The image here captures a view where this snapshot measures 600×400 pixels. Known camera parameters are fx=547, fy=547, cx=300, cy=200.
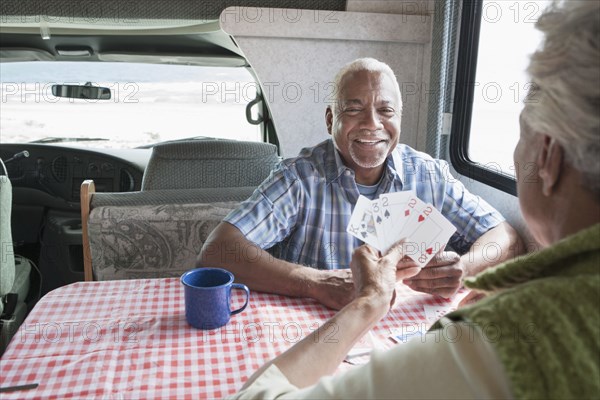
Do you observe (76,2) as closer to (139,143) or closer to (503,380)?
(139,143)

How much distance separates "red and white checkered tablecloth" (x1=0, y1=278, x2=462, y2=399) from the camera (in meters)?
1.11

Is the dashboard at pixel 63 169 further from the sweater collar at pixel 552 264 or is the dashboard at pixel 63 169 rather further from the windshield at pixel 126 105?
the sweater collar at pixel 552 264

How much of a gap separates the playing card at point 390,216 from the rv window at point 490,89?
857mm

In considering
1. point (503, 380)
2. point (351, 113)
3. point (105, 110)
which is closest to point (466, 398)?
point (503, 380)

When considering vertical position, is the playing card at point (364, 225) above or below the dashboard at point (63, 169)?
above

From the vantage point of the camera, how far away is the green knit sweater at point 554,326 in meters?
0.62

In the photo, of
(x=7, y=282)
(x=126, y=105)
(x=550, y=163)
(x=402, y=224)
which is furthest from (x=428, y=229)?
(x=126, y=105)

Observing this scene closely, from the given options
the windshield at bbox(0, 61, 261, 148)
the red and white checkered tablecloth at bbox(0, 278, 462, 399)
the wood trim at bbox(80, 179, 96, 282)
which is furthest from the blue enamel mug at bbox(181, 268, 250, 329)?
the windshield at bbox(0, 61, 261, 148)

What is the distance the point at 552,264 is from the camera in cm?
72

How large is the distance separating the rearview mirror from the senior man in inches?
75.2

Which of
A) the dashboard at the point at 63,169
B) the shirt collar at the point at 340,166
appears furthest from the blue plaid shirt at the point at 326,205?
the dashboard at the point at 63,169

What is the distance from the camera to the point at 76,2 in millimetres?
3143

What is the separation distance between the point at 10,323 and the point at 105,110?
1.98 metres

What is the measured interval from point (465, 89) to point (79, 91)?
2395 millimetres
